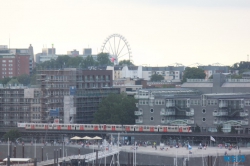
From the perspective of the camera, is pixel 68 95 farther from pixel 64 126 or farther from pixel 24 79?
pixel 24 79

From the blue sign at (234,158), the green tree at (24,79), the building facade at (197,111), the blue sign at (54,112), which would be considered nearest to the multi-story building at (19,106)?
the blue sign at (54,112)

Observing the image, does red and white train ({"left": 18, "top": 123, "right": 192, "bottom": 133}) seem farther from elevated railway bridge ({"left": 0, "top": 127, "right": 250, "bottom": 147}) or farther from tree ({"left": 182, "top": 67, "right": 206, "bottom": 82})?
tree ({"left": 182, "top": 67, "right": 206, "bottom": 82})

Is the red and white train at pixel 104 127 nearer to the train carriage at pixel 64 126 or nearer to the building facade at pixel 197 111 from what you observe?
the train carriage at pixel 64 126

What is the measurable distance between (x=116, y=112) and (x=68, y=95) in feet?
21.5

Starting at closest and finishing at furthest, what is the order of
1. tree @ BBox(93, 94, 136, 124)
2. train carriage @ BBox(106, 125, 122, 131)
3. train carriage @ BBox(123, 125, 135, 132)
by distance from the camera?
train carriage @ BBox(123, 125, 135, 132) < train carriage @ BBox(106, 125, 122, 131) < tree @ BBox(93, 94, 136, 124)

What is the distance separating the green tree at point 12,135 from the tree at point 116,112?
11928 millimetres

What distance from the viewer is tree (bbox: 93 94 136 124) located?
114438mm

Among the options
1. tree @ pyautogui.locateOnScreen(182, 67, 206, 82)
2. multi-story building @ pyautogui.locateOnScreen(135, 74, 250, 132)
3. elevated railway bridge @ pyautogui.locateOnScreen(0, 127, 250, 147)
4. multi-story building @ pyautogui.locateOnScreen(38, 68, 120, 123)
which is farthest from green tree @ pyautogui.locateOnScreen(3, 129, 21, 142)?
tree @ pyautogui.locateOnScreen(182, 67, 206, 82)

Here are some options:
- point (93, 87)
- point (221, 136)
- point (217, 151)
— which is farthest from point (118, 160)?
point (93, 87)

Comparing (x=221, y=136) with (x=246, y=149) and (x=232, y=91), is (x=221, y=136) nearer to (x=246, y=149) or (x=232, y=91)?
(x=246, y=149)

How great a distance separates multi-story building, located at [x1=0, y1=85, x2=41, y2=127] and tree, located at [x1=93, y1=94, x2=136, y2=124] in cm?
782

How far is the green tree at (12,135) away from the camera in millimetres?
106375

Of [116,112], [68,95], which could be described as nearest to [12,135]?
[68,95]

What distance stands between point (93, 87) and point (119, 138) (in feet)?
71.0
